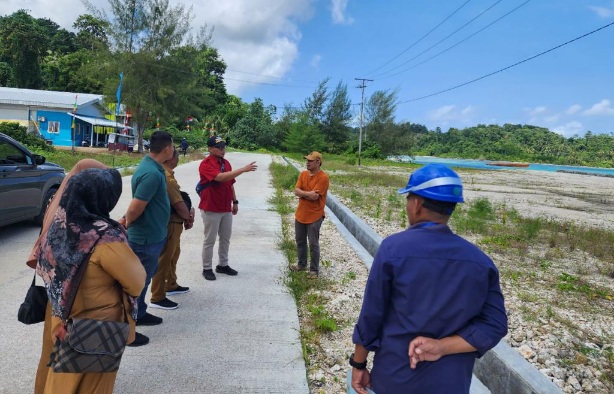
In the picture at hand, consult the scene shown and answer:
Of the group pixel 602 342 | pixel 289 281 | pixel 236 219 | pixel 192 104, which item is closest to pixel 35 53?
pixel 192 104

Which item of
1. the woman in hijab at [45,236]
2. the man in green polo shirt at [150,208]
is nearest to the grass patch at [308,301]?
the man in green polo shirt at [150,208]

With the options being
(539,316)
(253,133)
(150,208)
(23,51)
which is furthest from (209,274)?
(253,133)

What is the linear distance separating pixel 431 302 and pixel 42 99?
40.4 m

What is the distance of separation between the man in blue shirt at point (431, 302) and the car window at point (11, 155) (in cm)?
707

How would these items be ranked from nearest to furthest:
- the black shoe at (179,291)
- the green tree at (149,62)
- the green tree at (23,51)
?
1. the black shoe at (179,291)
2. the green tree at (149,62)
3. the green tree at (23,51)

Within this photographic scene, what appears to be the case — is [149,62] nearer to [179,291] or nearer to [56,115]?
[56,115]

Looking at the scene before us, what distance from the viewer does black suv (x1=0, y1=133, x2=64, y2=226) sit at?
675 centimetres

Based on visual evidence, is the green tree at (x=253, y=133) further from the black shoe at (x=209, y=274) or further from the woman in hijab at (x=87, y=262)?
the woman in hijab at (x=87, y=262)

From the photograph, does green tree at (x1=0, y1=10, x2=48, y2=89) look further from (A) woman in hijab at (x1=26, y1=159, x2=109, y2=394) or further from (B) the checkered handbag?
(B) the checkered handbag

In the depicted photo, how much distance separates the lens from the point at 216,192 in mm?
5324

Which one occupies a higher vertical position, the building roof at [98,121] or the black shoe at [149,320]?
the building roof at [98,121]

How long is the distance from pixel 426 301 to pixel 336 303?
350cm

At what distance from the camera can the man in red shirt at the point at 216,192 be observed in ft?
17.1

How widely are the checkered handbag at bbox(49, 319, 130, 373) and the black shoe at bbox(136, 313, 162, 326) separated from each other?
209 cm
